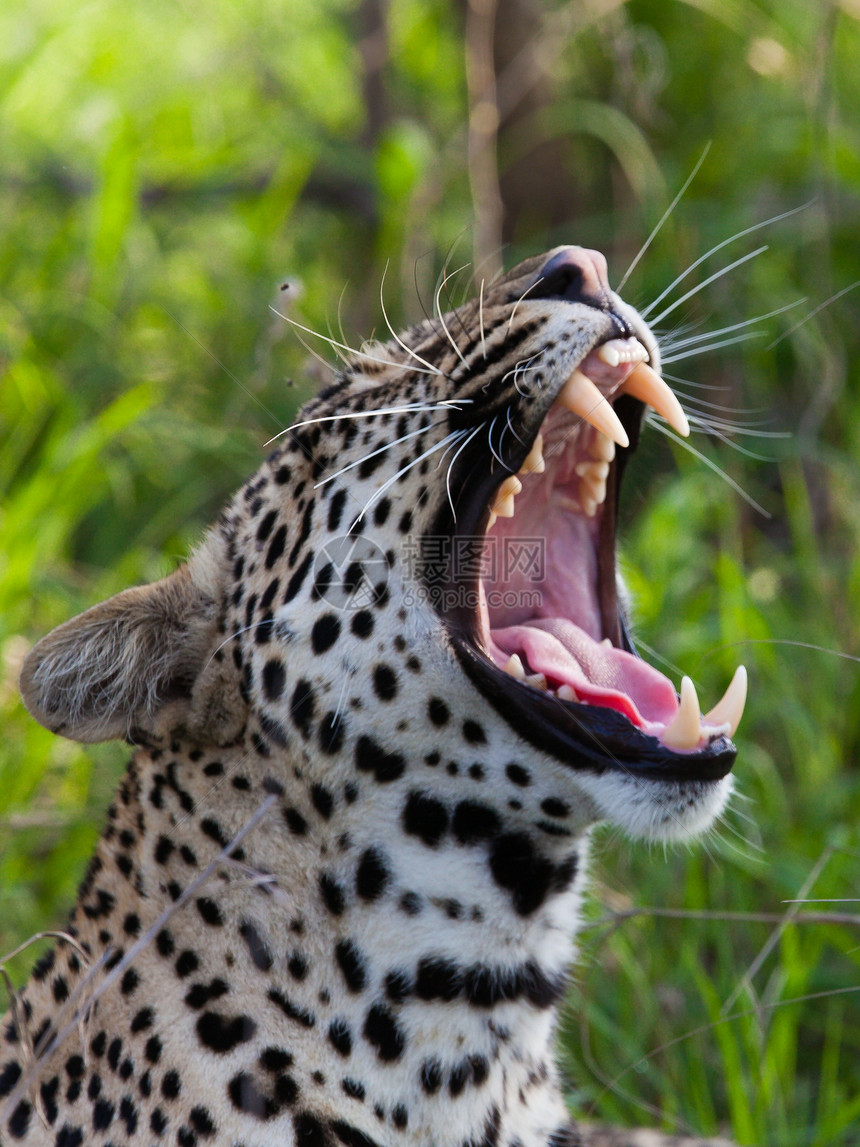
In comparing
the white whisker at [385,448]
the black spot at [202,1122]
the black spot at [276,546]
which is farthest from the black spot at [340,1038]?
the white whisker at [385,448]

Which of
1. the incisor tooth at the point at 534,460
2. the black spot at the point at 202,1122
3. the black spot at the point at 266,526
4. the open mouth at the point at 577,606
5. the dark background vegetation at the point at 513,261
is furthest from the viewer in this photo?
the dark background vegetation at the point at 513,261

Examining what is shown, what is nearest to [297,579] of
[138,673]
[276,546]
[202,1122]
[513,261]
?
[276,546]

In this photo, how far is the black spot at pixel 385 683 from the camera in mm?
2264

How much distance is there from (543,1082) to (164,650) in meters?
1.07

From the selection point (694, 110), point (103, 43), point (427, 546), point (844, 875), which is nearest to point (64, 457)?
point (427, 546)

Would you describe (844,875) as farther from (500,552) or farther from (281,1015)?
(281,1015)

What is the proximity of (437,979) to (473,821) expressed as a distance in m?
0.28

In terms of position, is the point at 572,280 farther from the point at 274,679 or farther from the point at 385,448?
the point at 274,679

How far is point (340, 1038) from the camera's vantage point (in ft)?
7.17

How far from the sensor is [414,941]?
7.37 ft

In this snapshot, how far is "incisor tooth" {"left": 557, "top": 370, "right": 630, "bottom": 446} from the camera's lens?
7.56 ft

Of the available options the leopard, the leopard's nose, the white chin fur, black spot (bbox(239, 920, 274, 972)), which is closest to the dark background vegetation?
the white chin fur

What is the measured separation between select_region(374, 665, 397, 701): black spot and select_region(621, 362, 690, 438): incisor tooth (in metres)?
0.69

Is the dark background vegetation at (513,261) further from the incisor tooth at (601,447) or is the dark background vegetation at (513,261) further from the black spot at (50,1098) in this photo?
the black spot at (50,1098)
